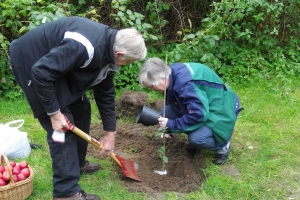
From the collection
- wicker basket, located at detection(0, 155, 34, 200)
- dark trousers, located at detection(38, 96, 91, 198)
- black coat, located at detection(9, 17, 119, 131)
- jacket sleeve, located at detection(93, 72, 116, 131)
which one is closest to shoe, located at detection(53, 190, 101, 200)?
dark trousers, located at detection(38, 96, 91, 198)

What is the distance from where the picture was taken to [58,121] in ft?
9.58

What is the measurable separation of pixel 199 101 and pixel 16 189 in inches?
68.4

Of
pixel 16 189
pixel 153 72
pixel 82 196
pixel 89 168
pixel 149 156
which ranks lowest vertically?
pixel 149 156

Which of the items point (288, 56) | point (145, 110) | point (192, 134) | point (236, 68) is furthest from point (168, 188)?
point (288, 56)

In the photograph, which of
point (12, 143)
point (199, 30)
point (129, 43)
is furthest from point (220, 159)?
point (199, 30)

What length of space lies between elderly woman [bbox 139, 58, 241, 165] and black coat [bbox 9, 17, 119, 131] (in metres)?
0.65

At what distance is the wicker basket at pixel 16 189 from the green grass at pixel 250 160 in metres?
0.16

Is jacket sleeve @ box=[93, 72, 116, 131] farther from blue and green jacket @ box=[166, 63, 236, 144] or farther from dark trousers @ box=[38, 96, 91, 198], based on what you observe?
blue and green jacket @ box=[166, 63, 236, 144]

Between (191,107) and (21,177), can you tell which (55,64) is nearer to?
(21,177)

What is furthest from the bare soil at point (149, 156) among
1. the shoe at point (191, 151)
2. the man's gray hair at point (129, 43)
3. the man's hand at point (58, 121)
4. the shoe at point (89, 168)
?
the man's gray hair at point (129, 43)

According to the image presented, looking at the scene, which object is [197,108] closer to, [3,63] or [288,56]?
[3,63]

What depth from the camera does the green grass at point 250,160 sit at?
3570mm

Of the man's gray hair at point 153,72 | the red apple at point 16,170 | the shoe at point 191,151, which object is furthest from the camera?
the shoe at point 191,151

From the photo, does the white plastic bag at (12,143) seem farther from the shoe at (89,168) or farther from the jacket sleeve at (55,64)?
the jacket sleeve at (55,64)
